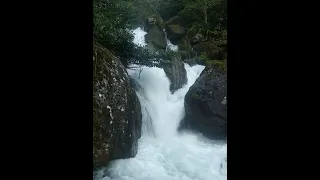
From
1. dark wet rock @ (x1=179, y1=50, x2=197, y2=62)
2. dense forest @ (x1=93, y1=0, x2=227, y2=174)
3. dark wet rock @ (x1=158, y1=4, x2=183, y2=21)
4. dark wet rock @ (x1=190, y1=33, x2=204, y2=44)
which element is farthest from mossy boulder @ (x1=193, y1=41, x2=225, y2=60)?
dark wet rock @ (x1=158, y1=4, x2=183, y2=21)

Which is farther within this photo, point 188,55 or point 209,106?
point 188,55

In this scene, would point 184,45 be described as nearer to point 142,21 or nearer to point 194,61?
→ point 194,61

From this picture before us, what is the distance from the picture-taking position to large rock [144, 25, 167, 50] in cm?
1439

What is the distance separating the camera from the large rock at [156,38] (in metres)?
14.4

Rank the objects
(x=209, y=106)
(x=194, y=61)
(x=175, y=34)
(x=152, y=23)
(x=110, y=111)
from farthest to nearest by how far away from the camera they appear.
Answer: (x=152, y=23), (x=175, y=34), (x=194, y=61), (x=209, y=106), (x=110, y=111)

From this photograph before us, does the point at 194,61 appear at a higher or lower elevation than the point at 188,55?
lower

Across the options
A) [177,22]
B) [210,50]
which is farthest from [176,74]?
[177,22]

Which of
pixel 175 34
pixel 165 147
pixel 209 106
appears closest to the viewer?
pixel 165 147

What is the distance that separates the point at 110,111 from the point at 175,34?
407 inches

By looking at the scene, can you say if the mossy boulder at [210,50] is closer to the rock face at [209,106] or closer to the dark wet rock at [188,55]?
the dark wet rock at [188,55]

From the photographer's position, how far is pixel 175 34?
51.1 feet

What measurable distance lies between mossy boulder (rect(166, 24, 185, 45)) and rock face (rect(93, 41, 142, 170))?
29.6ft
